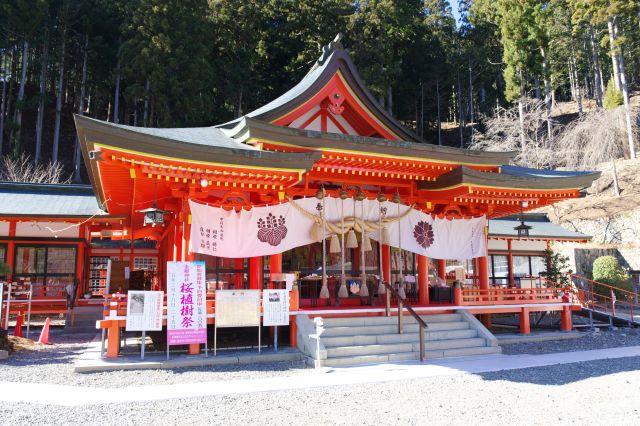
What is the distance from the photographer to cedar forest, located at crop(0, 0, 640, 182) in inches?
1091

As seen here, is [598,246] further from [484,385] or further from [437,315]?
[484,385]

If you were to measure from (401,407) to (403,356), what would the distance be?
3.25m

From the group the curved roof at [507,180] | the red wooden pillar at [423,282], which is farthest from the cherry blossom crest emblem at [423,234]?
the curved roof at [507,180]

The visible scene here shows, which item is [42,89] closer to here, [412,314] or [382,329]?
[382,329]

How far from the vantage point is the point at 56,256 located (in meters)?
16.2

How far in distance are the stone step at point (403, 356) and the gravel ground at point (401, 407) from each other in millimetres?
1507

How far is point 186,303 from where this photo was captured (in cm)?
895

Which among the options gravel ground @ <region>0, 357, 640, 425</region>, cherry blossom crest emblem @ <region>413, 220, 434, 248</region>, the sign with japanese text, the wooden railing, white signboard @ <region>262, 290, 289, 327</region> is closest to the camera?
gravel ground @ <region>0, 357, 640, 425</region>

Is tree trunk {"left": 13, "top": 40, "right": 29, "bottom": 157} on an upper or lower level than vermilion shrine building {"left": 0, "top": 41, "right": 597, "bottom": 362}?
upper

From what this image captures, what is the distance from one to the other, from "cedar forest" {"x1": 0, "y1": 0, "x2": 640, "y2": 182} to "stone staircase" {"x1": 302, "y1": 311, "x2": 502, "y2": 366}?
814 inches

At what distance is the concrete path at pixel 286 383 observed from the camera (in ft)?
21.5

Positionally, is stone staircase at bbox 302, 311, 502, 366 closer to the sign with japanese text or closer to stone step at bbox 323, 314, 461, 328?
stone step at bbox 323, 314, 461, 328

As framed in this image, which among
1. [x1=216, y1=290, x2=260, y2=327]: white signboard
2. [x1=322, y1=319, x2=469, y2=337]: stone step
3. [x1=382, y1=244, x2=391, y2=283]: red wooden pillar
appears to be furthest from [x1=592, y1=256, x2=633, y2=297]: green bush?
[x1=216, y1=290, x2=260, y2=327]: white signboard

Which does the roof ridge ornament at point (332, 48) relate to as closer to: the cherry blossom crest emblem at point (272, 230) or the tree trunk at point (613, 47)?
the cherry blossom crest emblem at point (272, 230)
